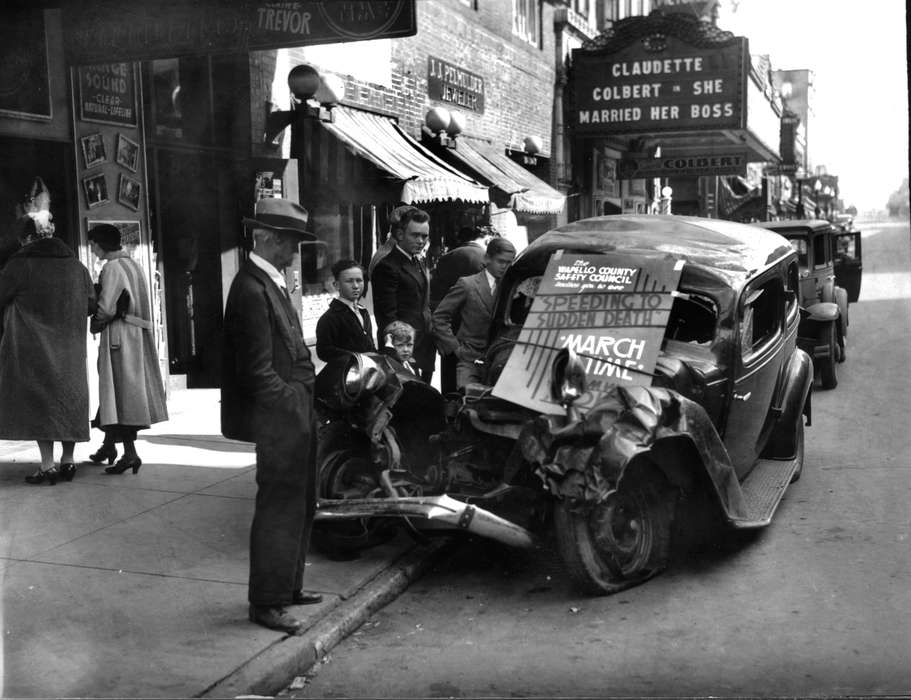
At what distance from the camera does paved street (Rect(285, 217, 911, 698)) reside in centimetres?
411

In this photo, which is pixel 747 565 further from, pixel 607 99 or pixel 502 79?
pixel 607 99

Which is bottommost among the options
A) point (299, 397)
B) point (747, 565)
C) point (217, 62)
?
point (747, 565)

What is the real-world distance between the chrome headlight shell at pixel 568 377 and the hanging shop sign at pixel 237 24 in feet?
7.85

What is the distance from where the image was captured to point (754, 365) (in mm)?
6133

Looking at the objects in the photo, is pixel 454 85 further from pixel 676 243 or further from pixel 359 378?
pixel 359 378

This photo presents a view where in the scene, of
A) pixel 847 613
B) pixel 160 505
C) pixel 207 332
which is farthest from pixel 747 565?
pixel 207 332

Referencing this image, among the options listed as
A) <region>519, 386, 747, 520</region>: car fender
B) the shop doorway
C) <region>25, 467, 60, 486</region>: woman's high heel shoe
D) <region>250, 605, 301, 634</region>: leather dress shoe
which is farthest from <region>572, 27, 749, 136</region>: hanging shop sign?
<region>250, 605, 301, 634</region>: leather dress shoe

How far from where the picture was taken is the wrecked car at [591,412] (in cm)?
489

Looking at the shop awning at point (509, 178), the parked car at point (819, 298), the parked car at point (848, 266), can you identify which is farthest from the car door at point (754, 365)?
the parked car at point (848, 266)

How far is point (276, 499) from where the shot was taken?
4.46m

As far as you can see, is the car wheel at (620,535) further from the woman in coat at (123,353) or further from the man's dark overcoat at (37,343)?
the man's dark overcoat at (37,343)

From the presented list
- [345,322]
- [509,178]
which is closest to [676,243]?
[345,322]

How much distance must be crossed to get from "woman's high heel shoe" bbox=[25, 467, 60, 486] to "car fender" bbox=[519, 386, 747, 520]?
3516mm

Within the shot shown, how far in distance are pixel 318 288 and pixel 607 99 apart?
34.9 feet
